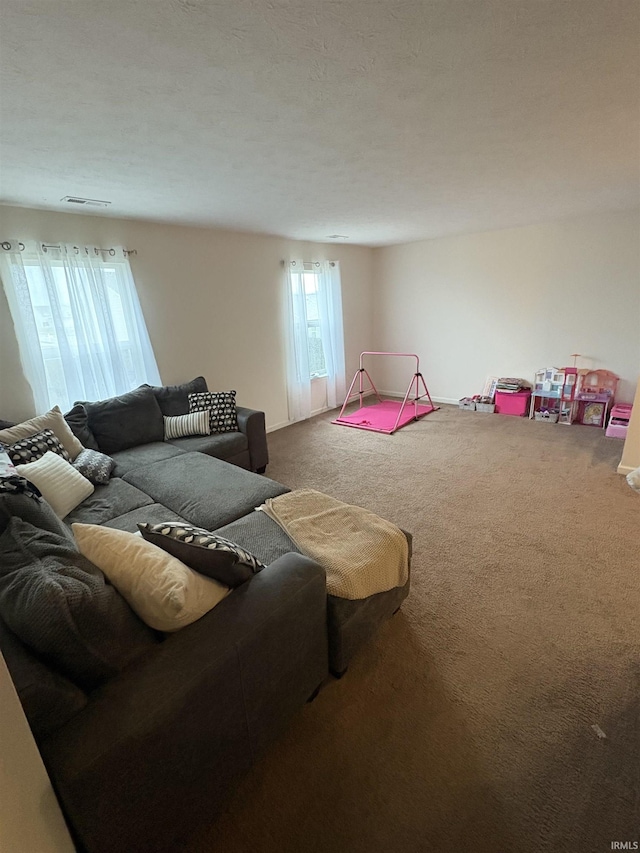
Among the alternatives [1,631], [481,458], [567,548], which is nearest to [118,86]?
[1,631]

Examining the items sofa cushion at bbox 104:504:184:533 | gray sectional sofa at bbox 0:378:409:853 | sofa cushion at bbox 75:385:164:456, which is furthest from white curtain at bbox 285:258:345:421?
gray sectional sofa at bbox 0:378:409:853

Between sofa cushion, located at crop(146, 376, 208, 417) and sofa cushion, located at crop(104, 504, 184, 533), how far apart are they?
4.73 feet

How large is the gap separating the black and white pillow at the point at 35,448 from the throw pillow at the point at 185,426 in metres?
0.86

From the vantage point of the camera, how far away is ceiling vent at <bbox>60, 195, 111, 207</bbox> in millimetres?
2625

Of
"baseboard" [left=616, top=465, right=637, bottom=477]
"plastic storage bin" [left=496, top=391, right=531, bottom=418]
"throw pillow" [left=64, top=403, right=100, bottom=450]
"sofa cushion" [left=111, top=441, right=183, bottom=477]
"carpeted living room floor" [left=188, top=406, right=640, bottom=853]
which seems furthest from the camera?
"plastic storage bin" [left=496, top=391, right=531, bottom=418]

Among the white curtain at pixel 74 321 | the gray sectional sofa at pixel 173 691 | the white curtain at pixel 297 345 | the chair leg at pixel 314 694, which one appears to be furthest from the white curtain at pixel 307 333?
the chair leg at pixel 314 694

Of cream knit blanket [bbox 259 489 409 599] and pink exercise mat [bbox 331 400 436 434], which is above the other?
cream knit blanket [bbox 259 489 409 599]

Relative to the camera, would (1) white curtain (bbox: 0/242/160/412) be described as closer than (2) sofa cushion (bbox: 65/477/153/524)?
No

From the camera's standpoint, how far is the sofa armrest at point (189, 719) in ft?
2.90

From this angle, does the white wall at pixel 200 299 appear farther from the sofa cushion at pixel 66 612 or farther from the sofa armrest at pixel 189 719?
the sofa armrest at pixel 189 719

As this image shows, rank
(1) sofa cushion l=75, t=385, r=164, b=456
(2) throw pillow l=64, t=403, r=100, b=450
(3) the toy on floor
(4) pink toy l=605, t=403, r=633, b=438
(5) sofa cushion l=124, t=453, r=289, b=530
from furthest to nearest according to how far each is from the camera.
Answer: (3) the toy on floor < (4) pink toy l=605, t=403, r=633, b=438 < (1) sofa cushion l=75, t=385, r=164, b=456 < (2) throw pillow l=64, t=403, r=100, b=450 < (5) sofa cushion l=124, t=453, r=289, b=530

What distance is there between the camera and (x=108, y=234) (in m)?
3.25

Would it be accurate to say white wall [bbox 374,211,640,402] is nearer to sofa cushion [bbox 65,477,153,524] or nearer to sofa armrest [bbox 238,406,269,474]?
sofa armrest [bbox 238,406,269,474]

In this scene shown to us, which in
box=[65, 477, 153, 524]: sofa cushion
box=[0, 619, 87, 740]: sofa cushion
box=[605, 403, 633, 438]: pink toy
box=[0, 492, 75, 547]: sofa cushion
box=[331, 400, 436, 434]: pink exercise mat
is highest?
box=[0, 492, 75, 547]: sofa cushion
